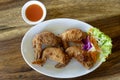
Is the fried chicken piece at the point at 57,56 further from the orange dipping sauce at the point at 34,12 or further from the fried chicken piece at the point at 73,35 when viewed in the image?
the orange dipping sauce at the point at 34,12

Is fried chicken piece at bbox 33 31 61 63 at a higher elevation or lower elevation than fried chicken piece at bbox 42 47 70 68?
higher

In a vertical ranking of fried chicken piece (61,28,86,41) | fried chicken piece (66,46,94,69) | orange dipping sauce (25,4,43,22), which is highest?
orange dipping sauce (25,4,43,22)

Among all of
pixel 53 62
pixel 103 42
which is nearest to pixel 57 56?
pixel 53 62

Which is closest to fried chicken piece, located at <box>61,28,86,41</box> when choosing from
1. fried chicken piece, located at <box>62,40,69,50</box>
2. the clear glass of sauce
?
fried chicken piece, located at <box>62,40,69,50</box>

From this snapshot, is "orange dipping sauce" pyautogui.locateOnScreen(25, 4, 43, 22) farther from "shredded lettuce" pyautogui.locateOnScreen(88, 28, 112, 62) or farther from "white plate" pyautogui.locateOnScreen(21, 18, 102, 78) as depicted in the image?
"shredded lettuce" pyautogui.locateOnScreen(88, 28, 112, 62)

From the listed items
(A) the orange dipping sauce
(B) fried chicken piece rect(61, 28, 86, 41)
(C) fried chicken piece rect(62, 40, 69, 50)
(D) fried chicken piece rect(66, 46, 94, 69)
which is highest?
(A) the orange dipping sauce

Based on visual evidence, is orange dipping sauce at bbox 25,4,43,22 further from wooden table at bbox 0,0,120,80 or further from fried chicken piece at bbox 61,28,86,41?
fried chicken piece at bbox 61,28,86,41

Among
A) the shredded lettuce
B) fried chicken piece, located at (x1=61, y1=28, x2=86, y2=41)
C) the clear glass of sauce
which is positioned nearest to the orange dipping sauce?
the clear glass of sauce

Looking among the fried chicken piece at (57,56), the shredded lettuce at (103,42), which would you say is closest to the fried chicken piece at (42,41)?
the fried chicken piece at (57,56)

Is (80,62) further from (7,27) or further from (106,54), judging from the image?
(7,27)
